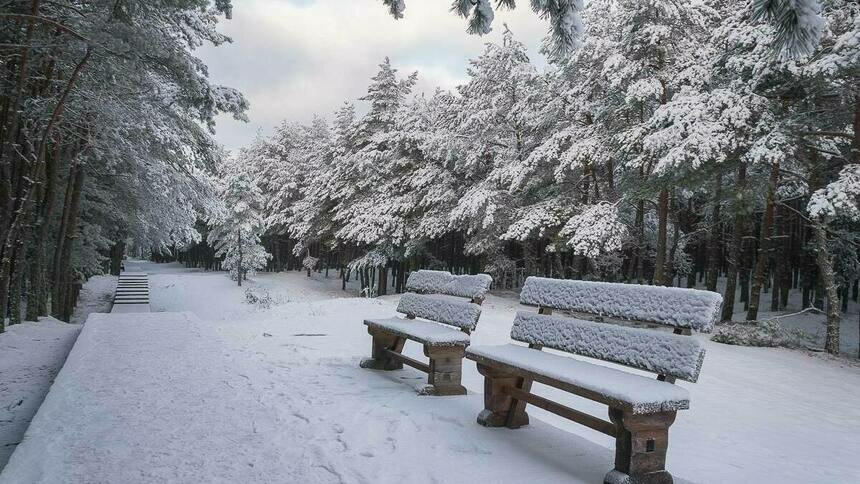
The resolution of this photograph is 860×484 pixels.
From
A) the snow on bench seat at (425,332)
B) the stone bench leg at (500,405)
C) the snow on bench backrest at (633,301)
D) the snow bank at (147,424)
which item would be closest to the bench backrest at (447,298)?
the snow on bench seat at (425,332)

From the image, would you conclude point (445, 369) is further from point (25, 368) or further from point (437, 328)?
point (25, 368)

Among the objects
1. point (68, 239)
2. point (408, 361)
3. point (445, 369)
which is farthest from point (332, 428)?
point (68, 239)

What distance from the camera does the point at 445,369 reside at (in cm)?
578

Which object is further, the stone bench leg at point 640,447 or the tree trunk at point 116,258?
the tree trunk at point 116,258

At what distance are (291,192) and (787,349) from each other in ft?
113

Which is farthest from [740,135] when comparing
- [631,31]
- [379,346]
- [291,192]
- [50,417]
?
[291,192]

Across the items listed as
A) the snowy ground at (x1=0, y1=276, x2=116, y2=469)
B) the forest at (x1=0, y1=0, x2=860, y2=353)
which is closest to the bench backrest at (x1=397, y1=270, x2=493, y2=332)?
the forest at (x1=0, y1=0, x2=860, y2=353)

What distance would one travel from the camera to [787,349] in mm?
13211

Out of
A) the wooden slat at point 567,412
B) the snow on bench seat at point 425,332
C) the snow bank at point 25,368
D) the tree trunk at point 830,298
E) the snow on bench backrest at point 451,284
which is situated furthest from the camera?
the tree trunk at point 830,298

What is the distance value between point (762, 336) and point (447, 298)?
10931 millimetres

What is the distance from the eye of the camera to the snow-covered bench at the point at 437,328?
18.7 feet

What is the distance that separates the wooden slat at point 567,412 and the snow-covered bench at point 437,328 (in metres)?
1.06

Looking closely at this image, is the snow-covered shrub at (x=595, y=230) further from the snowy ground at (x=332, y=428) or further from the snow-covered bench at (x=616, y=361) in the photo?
the snow-covered bench at (x=616, y=361)

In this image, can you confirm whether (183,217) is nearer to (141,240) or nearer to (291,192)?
(141,240)
